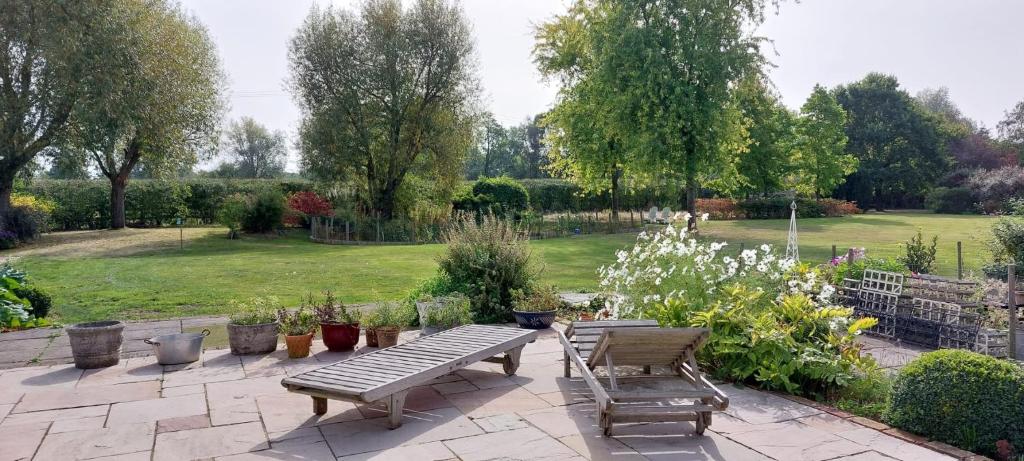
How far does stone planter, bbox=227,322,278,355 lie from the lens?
6.01 m

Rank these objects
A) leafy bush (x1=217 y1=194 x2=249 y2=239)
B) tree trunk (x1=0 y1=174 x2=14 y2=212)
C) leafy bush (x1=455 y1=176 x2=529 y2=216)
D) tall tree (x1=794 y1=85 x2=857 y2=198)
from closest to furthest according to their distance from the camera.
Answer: tree trunk (x1=0 y1=174 x2=14 y2=212), leafy bush (x1=217 y1=194 x2=249 y2=239), leafy bush (x1=455 y1=176 x2=529 y2=216), tall tree (x1=794 y1=85 x2=857 y2=198)

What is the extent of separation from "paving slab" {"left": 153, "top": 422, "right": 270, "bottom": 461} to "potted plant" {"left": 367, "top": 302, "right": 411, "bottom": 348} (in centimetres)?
208

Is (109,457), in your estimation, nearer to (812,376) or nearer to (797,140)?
(812,376)

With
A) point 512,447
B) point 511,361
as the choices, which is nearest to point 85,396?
point 511,361

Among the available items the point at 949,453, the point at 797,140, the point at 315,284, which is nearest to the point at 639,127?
the point at 315,284

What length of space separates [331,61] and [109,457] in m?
18.6

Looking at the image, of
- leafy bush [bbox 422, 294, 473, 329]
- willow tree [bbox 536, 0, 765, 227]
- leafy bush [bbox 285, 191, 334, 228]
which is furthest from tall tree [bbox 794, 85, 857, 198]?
leafy bush [bbox 422, 294, 473, 329]

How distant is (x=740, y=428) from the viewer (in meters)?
4.12

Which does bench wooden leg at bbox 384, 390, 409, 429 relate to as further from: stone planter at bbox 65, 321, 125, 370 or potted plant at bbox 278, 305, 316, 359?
stone planter at bbox 65, 321, 125, 370

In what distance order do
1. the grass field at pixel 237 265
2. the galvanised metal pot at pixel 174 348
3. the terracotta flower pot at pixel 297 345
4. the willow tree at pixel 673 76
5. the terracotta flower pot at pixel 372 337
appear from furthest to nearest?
1. the willow tree at pixel 673 76
2. the grass field at pixel 237 265
3. the terracotta flower pot at pixel 372 337
4. the terracotta flower pot at pixel 297 345
5. the galvanised metal pot at pixel 174 348

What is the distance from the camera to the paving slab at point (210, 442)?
368 cm

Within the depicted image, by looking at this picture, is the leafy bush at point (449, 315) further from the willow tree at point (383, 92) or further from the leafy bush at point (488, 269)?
the willow tree at point (383, 92)

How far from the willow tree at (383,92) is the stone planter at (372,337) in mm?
15035

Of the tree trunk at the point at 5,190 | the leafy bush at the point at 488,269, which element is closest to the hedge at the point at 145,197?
the tree trunk at the point at 5,190
